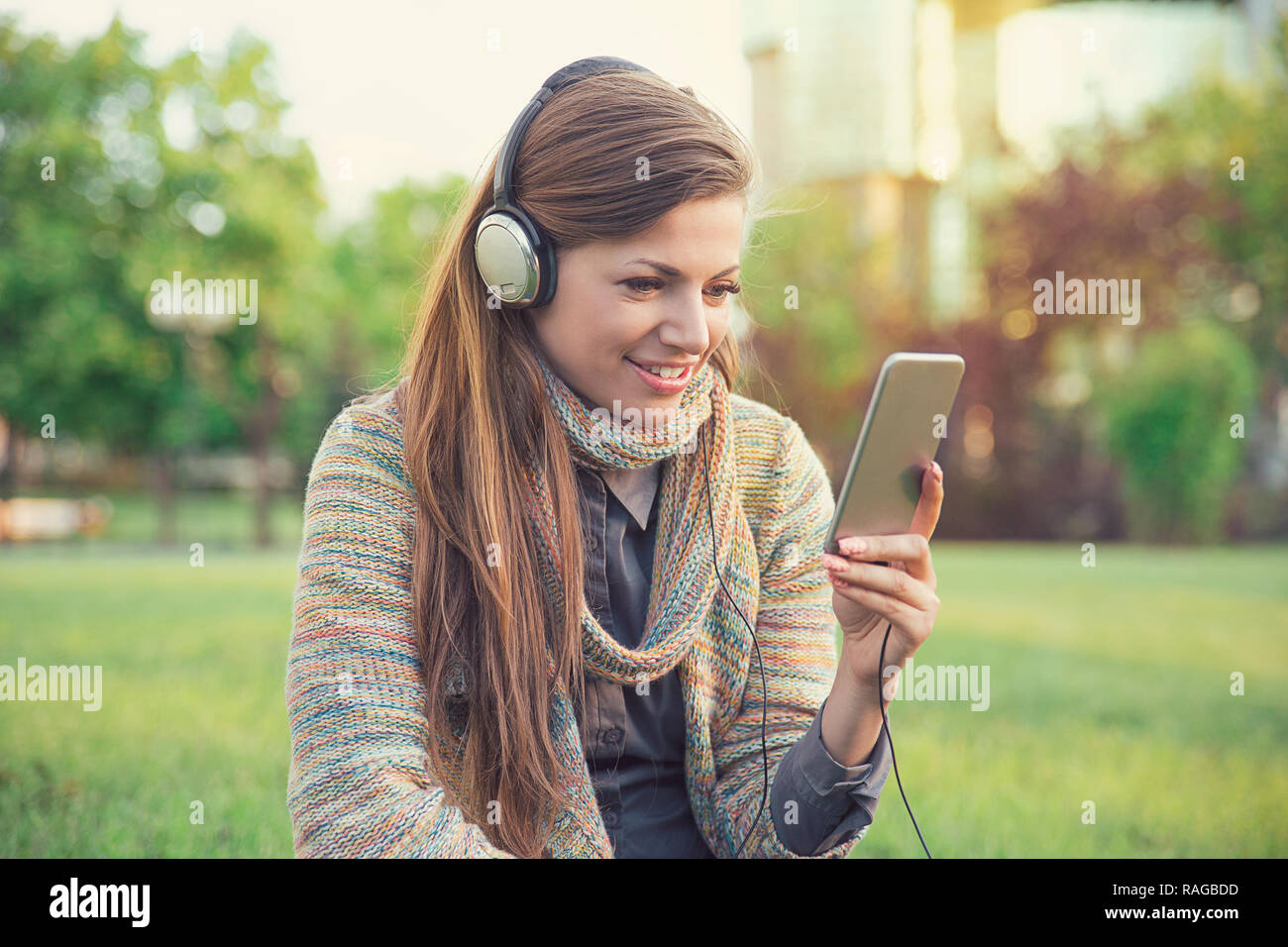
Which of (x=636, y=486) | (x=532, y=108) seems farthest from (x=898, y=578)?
(x=532, y=108)

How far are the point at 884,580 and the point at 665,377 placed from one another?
21.1 inches

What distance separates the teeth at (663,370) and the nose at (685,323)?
62 mm

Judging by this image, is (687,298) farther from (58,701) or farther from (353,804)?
(58,701)

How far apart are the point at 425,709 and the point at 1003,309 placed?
25192 mm

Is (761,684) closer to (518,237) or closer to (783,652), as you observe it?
(783,652)

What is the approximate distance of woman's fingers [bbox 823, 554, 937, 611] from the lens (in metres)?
1.74

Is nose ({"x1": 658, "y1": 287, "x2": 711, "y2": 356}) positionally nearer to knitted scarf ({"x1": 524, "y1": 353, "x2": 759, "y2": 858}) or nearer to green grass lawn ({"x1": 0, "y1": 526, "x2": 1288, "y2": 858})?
knitted scarf ({"x1": 524, "y1": 353, "x2": 759, "y2": 858})

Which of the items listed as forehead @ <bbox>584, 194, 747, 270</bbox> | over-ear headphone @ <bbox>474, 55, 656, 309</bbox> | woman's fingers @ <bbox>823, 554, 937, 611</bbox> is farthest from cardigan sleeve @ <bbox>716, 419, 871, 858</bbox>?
over-ear headphone @ <bbox>474, 55, 656, 309</bbox>

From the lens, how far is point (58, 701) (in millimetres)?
4770

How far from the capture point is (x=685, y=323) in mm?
1908

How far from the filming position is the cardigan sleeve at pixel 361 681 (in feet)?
5.71

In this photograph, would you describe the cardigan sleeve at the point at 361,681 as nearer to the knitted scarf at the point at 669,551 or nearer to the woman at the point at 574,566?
the woman at the point at 574,566
